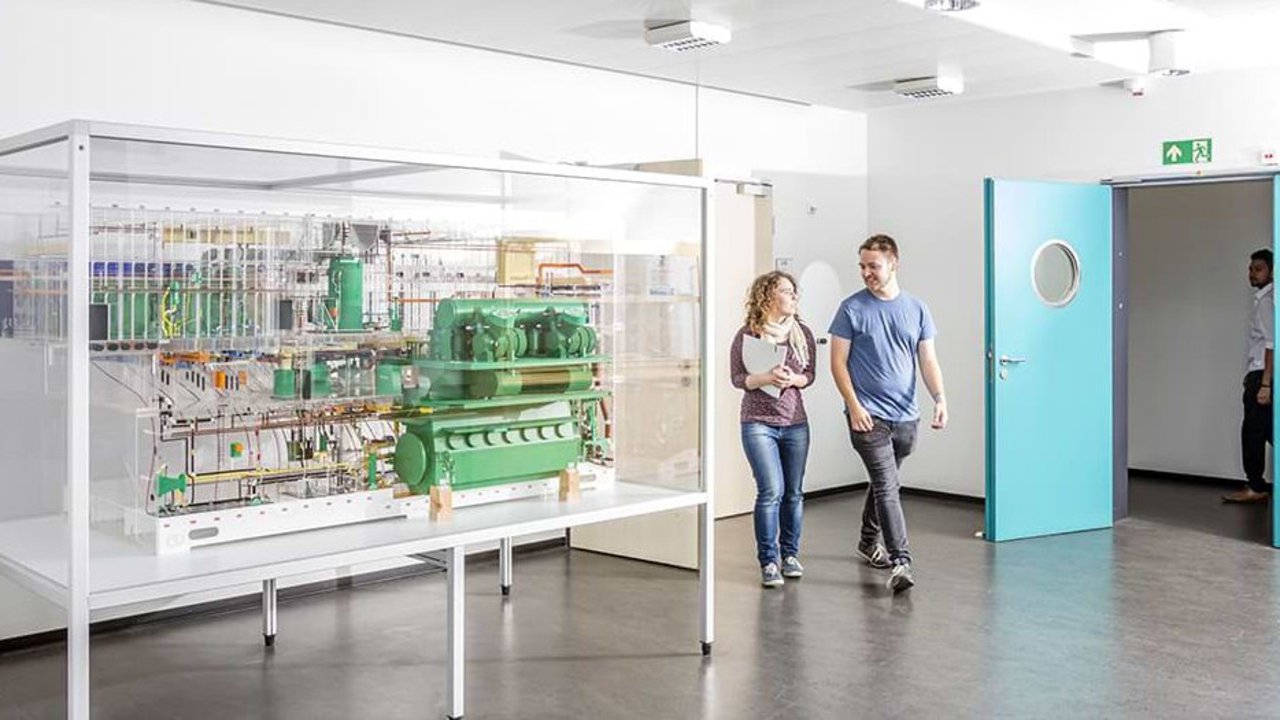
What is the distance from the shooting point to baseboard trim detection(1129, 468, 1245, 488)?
8.70 m

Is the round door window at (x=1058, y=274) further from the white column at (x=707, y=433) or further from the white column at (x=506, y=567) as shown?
the white column at (x=506, y=567)

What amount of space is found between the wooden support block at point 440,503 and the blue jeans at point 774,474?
1936 millimetres

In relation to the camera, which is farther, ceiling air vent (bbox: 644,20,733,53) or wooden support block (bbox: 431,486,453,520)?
ceiling air vent (bbox: 644,20,733,53)

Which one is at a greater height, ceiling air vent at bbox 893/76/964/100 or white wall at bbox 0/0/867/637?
ceiling air vent at bbox 893/76/964/100

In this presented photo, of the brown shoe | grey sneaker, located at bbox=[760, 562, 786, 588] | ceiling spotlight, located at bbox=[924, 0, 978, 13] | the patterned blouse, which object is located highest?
ceiling spotlight, located at bbox=[924, 0, 978, 13]

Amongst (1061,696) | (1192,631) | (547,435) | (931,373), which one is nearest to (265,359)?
(547,435)

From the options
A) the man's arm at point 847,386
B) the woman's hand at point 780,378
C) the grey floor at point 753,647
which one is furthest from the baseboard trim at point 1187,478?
the woman's hand at point 780,378

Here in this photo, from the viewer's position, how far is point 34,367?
11.7 ft

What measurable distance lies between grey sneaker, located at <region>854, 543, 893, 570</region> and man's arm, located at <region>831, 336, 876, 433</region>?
0.86 m

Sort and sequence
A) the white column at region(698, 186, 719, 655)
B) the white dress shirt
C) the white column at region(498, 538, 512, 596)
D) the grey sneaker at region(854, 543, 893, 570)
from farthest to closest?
1. the white dress shirt
2. the grey sneaker at region(854, 543, 893, 570)
3. the white column at region(498, 538, 512, 596)
4. the white column at region(698, 186, 719, 655)

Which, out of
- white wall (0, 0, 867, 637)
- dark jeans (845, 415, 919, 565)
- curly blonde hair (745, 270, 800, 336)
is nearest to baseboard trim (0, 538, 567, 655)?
white wall (0, 0, 867, 637)

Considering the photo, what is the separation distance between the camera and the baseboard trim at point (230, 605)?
493 cm

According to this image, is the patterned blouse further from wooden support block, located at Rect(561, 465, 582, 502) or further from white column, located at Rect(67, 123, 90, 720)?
white column, located at Rect(67, 123, 90, 720)

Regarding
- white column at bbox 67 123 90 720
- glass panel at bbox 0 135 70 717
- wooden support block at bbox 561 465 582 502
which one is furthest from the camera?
wooden support block at bbox 561 465 582 502
